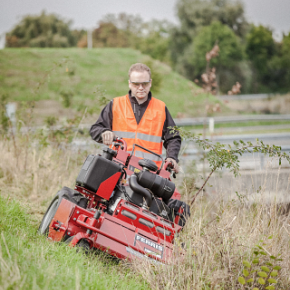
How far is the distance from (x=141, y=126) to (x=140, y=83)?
1.61 feet

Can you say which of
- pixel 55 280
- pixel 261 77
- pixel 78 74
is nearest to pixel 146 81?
pixel 55 280

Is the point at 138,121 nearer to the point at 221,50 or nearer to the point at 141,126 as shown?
the point at 141,126

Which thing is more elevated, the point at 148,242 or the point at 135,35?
the point at 135,35

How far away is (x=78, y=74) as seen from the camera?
2814cm

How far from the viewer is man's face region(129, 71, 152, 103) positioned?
4.18m

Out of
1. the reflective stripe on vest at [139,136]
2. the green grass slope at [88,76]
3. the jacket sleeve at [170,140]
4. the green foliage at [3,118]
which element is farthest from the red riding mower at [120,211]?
the green grass slope at [88,76]

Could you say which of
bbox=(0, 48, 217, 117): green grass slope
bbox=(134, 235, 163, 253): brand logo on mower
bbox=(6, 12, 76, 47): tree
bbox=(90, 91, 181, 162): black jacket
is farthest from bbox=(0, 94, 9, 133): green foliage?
bbox=(6, 12, 76, 47): tree

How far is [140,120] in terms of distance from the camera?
4.30m

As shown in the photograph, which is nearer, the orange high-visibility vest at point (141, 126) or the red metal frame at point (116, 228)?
the red metal frame at point (116, 228)

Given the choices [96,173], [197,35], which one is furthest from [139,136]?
[197,35]

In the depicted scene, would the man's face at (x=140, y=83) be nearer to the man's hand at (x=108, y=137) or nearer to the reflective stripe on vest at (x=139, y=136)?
the reflective stripe on vest at (x=139, y=136)

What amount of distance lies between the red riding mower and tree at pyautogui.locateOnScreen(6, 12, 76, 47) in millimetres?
39193

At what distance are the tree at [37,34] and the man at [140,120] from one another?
38467 mm

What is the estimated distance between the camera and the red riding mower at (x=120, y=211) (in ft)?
10.4
